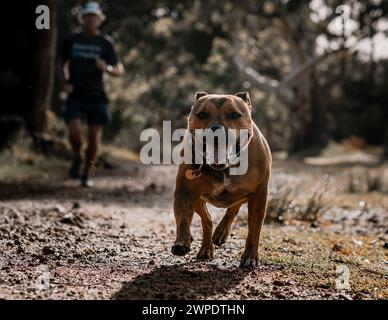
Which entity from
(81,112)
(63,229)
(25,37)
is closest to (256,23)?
(25,37)

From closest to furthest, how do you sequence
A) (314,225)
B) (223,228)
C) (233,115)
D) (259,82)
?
(233,115) → (223,228) → (314,225) → (259,82)

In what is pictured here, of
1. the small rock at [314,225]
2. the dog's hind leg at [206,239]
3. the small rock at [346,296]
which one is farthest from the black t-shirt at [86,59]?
the small rock at [346,296]

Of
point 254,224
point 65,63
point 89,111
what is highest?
point 65,63

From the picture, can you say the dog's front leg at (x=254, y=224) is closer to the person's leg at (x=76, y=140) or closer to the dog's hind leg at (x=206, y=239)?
the dog's hind leg at (x=206, y=239)

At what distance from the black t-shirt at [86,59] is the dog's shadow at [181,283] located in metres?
5.34

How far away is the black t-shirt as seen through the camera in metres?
9.16

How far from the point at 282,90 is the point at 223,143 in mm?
19939

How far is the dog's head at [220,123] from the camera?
4.05 m

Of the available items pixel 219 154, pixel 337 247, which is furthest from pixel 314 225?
pixel 219 154

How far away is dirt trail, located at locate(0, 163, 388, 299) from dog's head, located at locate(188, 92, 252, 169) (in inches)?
30.2

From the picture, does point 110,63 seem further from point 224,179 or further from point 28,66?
point 224,179

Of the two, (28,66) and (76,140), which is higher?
(28,66)

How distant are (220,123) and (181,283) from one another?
3.34 feet

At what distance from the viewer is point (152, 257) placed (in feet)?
15.5
